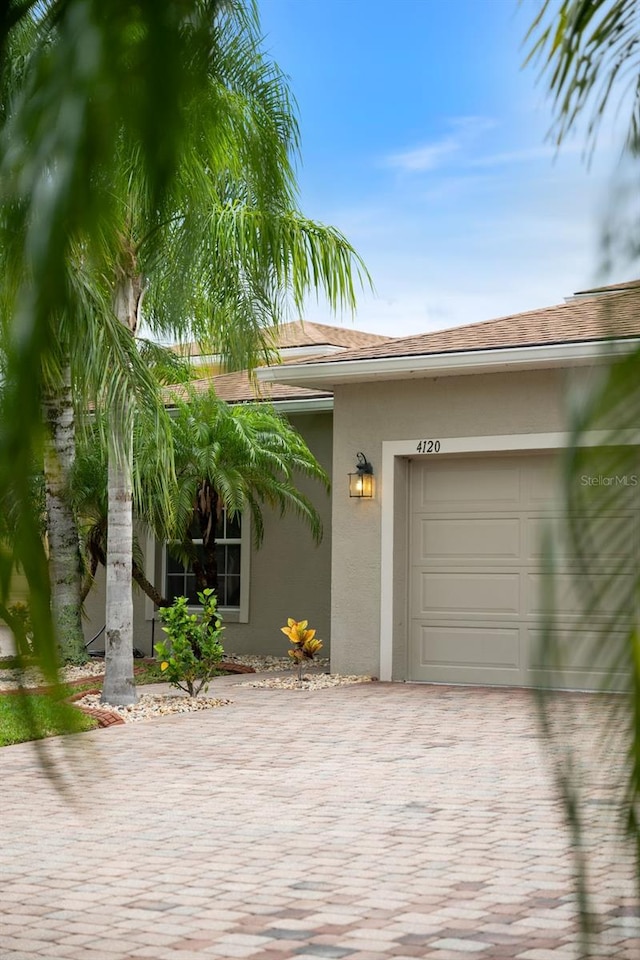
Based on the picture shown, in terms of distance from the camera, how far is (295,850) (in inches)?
253

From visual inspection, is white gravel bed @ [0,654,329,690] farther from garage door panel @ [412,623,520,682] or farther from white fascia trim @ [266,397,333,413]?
white fascia trim @ [266,397,333,413]

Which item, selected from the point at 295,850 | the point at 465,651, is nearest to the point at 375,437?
the point at 465,651

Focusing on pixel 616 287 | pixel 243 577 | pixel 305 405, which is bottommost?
pixel 243 577

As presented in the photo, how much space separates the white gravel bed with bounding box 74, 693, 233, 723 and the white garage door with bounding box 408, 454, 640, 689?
2.72 m

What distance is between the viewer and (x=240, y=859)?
6.26 m

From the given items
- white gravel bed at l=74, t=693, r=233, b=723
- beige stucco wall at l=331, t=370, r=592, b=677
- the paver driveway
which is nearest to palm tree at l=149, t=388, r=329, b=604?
beige stucco wall at l=331, t=370, r=592, b=677

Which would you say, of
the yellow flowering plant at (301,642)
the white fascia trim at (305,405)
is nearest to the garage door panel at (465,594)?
the yellow flowering plant at (301,642)

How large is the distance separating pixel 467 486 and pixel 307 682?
2.75 metres

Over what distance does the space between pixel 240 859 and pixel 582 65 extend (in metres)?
5.94

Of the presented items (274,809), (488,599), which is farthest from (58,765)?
(488,599)

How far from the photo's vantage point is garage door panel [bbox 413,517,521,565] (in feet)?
43.8

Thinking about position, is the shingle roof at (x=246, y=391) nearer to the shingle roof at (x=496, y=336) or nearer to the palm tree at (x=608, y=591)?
the shingle roof at (x=496, y=336)

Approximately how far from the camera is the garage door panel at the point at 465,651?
13.4 meters

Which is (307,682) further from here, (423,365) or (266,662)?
(423,365)
